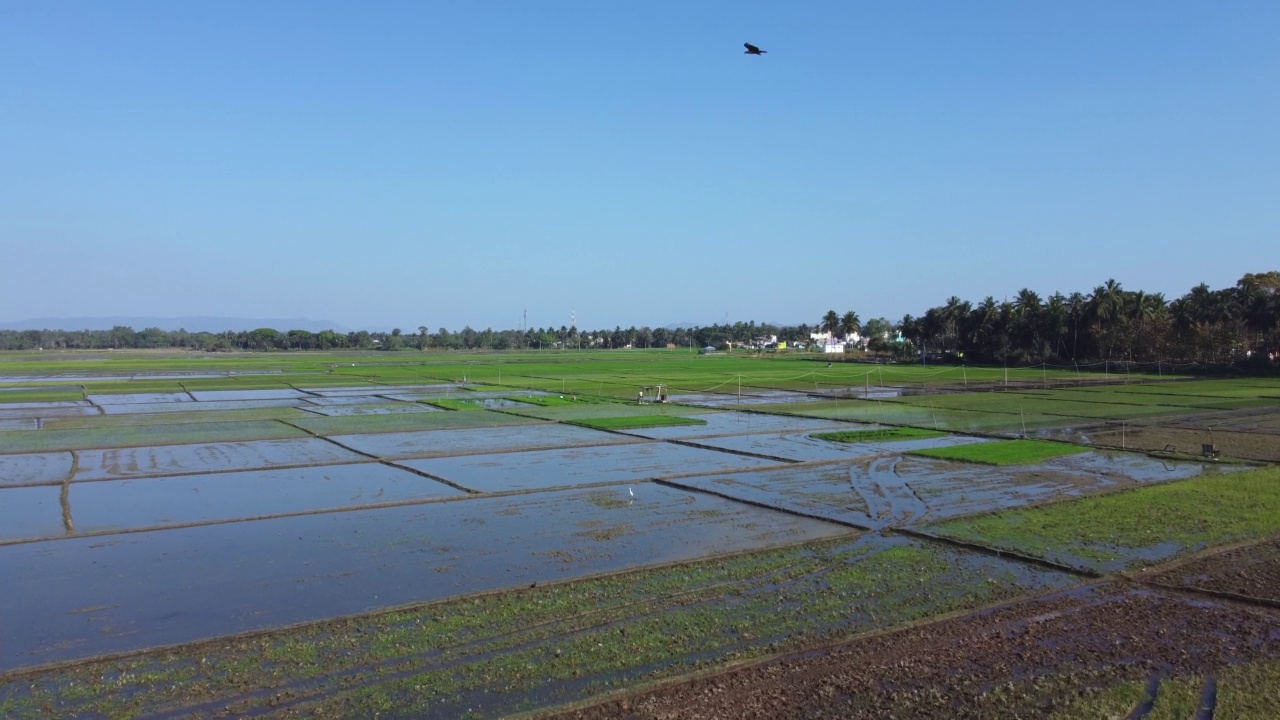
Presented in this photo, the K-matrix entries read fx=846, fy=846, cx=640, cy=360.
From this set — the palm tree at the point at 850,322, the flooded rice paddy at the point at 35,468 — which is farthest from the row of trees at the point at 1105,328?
the flooded rice paddy at the point at 35,468

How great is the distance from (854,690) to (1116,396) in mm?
40302

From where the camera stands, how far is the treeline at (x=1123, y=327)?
59062mm

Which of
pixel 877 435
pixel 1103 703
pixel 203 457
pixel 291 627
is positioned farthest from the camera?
pixel 877 435

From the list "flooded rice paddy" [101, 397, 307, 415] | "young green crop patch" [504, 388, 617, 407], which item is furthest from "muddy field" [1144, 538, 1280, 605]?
"flooded rice paddy" [101, 397, 307, 415]

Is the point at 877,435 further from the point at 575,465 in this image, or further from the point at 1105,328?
the point at 1105,328

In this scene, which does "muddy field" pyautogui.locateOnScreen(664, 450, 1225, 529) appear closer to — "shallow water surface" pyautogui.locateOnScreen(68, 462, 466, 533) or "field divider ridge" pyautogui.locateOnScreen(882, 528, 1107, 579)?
"field divider ridge" pyautogui.locateOnScreen(882, 528, 1107, 579)

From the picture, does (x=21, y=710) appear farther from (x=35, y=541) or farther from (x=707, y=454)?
(x=707, y=454)

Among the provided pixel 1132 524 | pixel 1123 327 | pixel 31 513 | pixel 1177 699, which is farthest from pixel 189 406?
pixel 1123 327

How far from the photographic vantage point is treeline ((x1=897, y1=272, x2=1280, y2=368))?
5906 cm

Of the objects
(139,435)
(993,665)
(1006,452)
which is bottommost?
(139,435)

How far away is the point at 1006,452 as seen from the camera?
22.8 meters

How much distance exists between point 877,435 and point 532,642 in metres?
20.4

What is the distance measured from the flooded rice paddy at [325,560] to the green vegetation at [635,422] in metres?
13.1

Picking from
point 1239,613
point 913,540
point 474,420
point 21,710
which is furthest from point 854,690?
point 474,420
